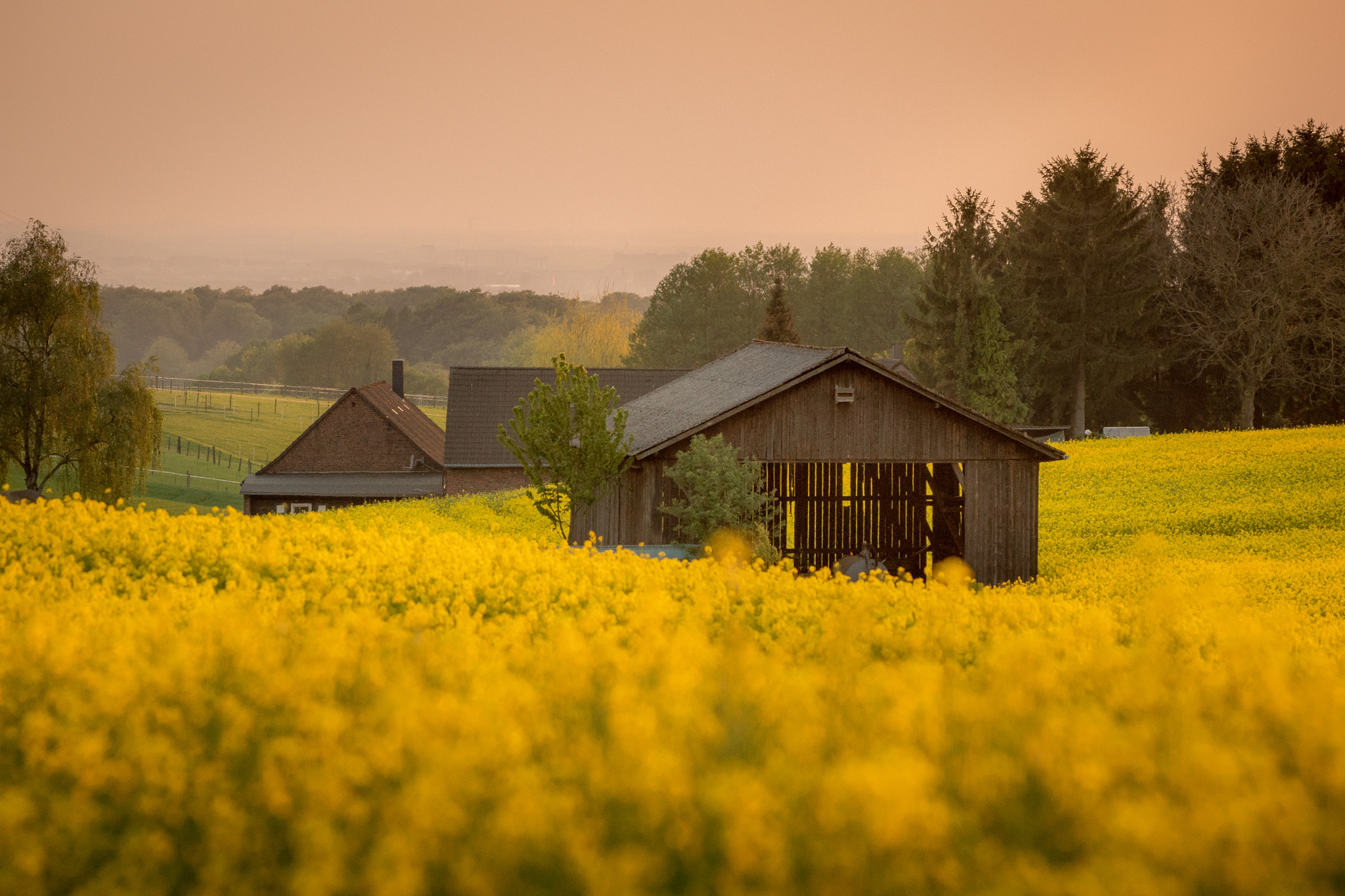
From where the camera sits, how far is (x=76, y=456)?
42875 mm

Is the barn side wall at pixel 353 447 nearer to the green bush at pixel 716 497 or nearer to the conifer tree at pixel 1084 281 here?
the conifer tree at pixel 1084 281

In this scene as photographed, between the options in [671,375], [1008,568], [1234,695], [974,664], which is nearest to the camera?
[1234,695]

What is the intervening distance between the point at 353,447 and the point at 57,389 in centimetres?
1435

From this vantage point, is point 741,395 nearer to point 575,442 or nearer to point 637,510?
point 637,510

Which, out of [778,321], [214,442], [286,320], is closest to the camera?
[778,321]

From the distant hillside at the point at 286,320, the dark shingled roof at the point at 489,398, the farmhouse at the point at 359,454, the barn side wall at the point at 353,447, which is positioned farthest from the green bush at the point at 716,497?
the distant hillside at the point at 286,320

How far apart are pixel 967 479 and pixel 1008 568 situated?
218 centimetres

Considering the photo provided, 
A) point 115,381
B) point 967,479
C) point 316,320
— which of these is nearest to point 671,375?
point 115,381

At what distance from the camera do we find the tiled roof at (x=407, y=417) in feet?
178

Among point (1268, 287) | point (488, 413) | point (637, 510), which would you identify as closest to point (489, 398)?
point (488, 413)

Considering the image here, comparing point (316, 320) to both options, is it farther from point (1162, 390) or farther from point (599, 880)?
point (599, 880)

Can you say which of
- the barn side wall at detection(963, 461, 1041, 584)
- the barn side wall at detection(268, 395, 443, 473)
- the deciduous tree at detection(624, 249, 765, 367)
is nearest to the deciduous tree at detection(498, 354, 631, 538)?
the barn side wall at detection(963, 461, 1041, 584)

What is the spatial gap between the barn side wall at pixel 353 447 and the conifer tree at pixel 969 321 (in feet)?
85.4

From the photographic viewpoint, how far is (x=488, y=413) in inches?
2062
